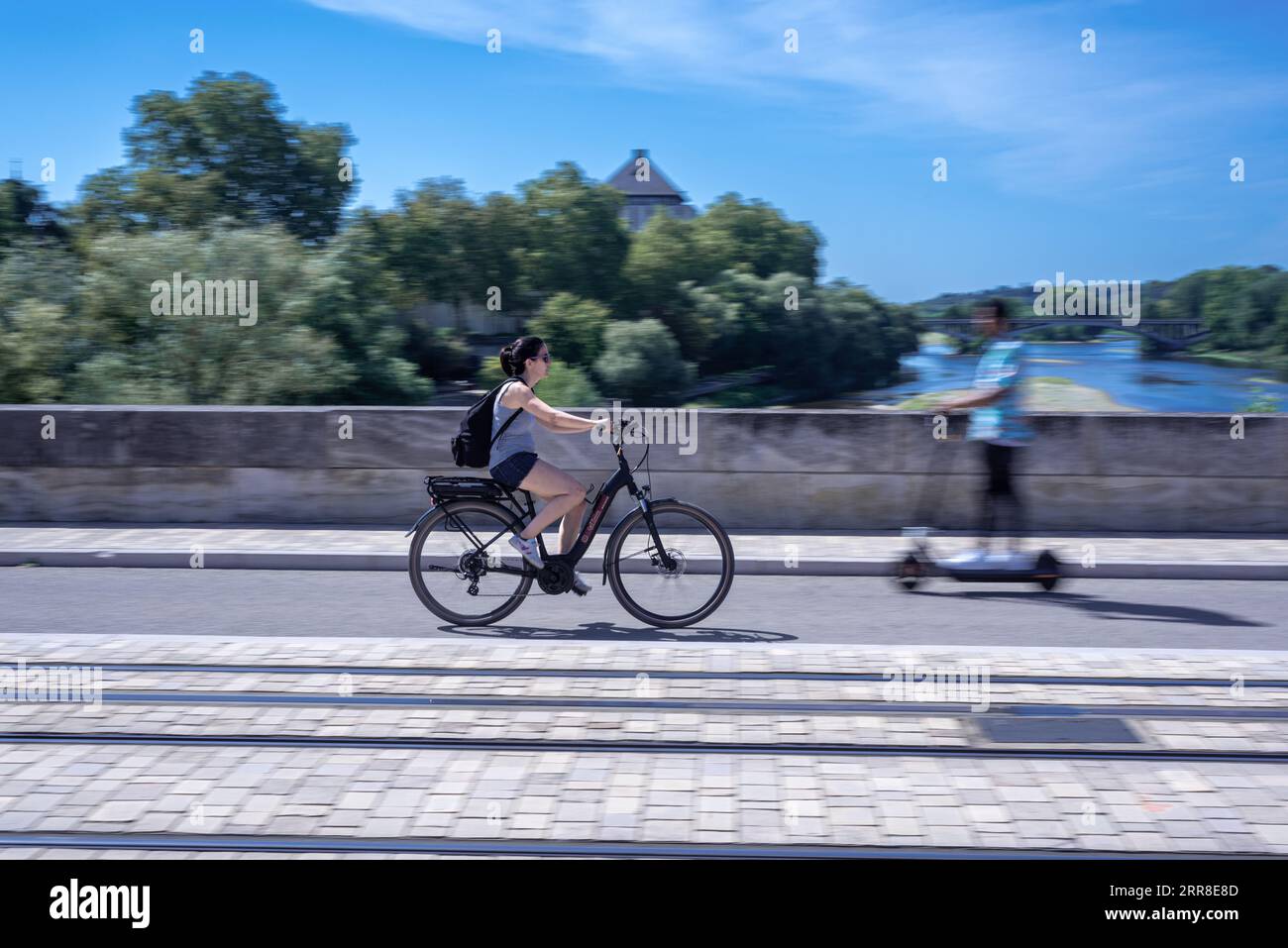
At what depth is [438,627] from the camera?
23.2 feet

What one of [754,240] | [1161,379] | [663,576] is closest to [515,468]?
[663,576]

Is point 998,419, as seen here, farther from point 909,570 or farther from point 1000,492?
point 909,570

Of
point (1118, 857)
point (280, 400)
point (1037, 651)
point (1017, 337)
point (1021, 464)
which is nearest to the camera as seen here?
point (1118, 857)

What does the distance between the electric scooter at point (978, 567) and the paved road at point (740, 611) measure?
15 cm

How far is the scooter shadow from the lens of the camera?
727 cm

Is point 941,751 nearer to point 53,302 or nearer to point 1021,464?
point 1021,464

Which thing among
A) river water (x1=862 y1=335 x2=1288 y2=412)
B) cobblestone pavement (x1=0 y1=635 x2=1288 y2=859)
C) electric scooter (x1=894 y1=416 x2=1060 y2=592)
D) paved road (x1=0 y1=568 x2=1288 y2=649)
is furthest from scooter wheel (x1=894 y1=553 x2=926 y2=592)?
river water (x1=862 y1=335 x2=1288 y2=412)

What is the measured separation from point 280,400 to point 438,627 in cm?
1052

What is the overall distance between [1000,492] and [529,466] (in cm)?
327

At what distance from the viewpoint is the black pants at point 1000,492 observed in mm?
8086

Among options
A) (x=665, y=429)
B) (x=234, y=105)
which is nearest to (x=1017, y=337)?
(x=665, y=429)

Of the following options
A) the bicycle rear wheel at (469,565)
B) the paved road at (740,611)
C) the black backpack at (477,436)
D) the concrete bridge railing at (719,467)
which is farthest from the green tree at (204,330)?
the black backpack at (477,436)

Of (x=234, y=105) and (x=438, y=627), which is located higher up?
(x=234, y=105)

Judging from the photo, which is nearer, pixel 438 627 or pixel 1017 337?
pixel 438 627
